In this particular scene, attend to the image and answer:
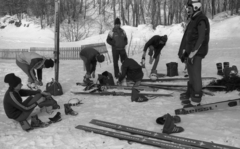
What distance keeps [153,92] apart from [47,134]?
2.87 m

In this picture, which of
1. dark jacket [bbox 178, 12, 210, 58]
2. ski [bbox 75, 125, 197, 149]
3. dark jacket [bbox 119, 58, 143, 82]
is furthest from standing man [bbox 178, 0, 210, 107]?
dark jacket [bbox 119, 58, 143, 82]

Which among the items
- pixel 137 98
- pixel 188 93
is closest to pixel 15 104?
pixel 137 98

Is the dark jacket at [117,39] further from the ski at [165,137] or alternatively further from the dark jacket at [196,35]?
the ski at [165,137]

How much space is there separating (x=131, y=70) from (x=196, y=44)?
8.33 ft

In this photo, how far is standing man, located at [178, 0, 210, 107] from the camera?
163 inches

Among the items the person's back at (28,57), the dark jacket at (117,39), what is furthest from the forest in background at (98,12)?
the person's back at (28,57)

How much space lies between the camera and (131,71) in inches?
256

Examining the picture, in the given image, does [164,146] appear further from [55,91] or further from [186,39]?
[55,91]

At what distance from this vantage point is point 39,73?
6.41 meters

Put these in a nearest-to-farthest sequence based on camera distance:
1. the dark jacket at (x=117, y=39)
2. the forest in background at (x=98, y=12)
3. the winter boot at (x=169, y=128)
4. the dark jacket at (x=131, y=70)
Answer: the winter boot at (x=169, y=128) < the dark jacket at (x=131, y=70) < the dark jacket at (x=117, y=39) < the forest in background at (x=98, y=12)

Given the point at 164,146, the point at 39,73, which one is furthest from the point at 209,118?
the point at 39,73

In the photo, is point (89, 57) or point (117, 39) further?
point (117, 39)

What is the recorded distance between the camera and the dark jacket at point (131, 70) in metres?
6.32

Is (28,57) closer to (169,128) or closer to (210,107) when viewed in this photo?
(169,128)
